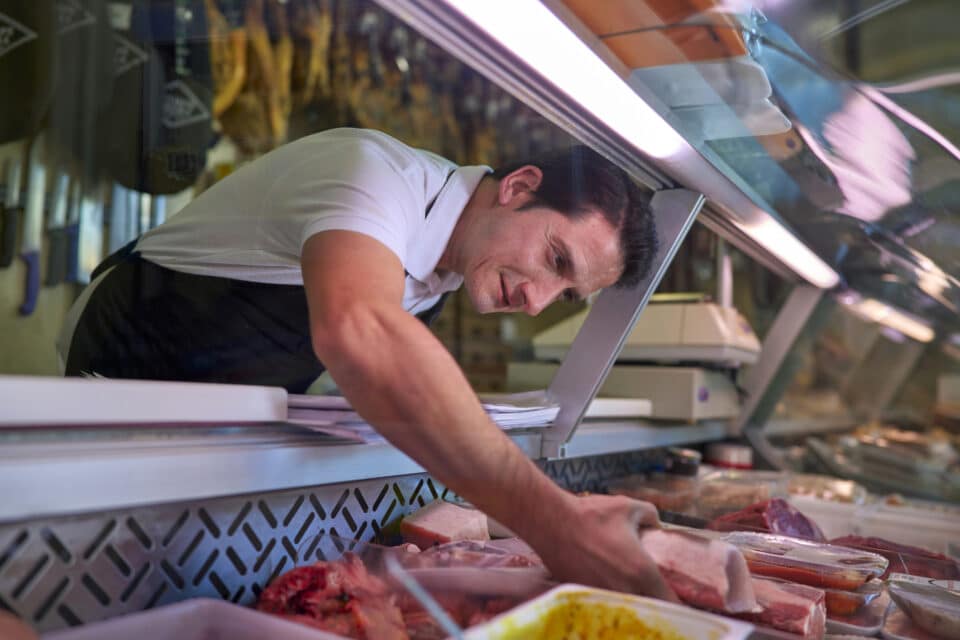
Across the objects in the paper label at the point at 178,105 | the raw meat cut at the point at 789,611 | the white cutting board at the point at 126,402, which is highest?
the paper label at the point at 178,105

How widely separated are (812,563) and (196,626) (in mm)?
957

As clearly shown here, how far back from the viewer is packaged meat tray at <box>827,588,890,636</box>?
1.12 m

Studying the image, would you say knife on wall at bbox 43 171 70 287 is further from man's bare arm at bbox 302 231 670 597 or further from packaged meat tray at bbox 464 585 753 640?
packaged meat tray at bbox 464 585 753 640

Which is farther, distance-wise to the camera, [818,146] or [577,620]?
[818,146]

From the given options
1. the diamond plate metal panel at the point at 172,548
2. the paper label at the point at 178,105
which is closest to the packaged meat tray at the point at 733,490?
the diamond plate metal panel at the point at 172,548

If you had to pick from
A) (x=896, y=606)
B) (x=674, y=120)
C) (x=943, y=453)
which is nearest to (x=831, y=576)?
(x=896, y=606)

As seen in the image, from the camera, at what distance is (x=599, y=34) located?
986 millimetres

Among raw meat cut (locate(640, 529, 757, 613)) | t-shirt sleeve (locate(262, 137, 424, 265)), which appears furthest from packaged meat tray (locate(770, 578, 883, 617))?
t-shirt sleeve (locate(262, 137, 424, 265))

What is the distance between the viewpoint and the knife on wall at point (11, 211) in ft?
9.41

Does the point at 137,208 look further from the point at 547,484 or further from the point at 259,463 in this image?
the point at 547,484

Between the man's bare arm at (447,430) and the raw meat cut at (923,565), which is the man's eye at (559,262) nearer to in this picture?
the man's bare arm at (447,430)

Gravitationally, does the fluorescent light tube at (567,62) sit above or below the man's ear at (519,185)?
above

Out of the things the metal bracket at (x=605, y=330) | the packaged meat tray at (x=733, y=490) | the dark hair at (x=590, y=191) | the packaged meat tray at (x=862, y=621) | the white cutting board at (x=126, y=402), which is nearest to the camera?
the white cutting board at (x=126, y=402)

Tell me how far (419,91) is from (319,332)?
3.50 m
